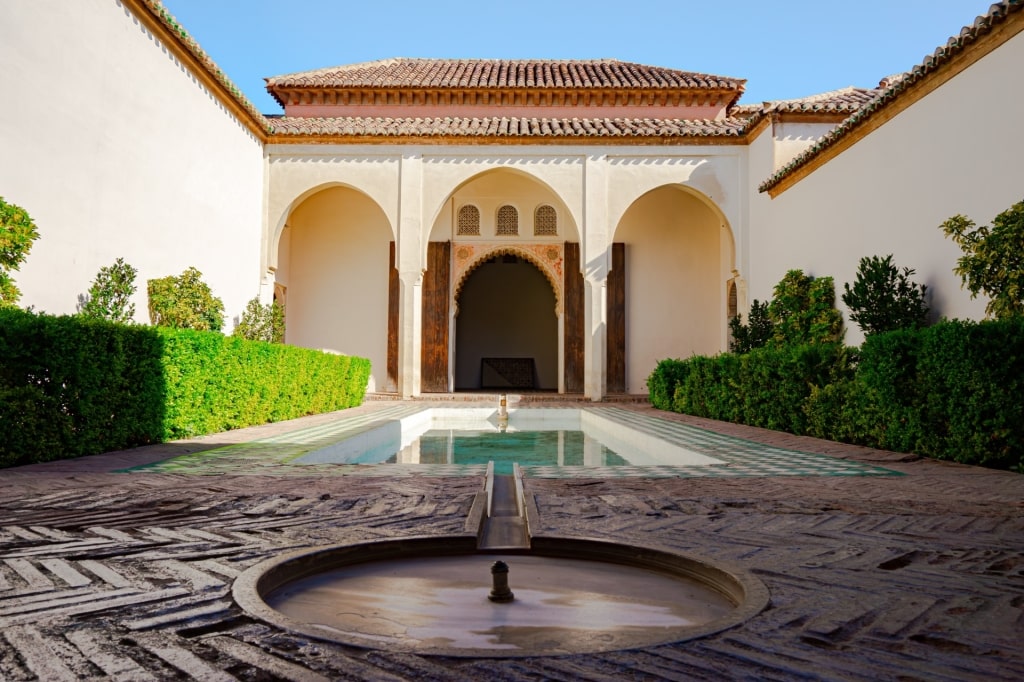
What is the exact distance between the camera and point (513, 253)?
18.0m

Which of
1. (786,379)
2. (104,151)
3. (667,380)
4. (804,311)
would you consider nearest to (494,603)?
(786,379)

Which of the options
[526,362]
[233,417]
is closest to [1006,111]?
[233,417]

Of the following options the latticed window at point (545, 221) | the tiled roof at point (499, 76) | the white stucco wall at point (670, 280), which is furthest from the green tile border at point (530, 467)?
the tiled roof at point (499, 76)

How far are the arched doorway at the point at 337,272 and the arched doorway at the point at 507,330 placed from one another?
17.1 ft

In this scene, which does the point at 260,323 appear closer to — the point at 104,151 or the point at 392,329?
the point at 392,329

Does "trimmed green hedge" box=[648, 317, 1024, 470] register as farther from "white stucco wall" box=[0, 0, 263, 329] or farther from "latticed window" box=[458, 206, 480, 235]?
"latticed window" box=[458, 206, 480, 235]

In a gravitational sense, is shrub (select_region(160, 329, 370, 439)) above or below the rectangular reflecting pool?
above

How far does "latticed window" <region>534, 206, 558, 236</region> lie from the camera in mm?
17906

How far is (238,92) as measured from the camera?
13.7 metres

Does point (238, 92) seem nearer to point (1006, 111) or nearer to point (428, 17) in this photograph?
point (428, 17)

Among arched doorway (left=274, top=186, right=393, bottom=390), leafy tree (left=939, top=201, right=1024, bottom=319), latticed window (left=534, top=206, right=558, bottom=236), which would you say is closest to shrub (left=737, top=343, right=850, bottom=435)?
leafy tree (left=939, top=201, right=1024, bottom=319)

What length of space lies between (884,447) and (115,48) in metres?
10.4

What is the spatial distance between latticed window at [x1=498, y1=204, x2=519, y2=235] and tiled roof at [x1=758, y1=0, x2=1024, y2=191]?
704cm

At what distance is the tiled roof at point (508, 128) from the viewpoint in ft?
51.8
